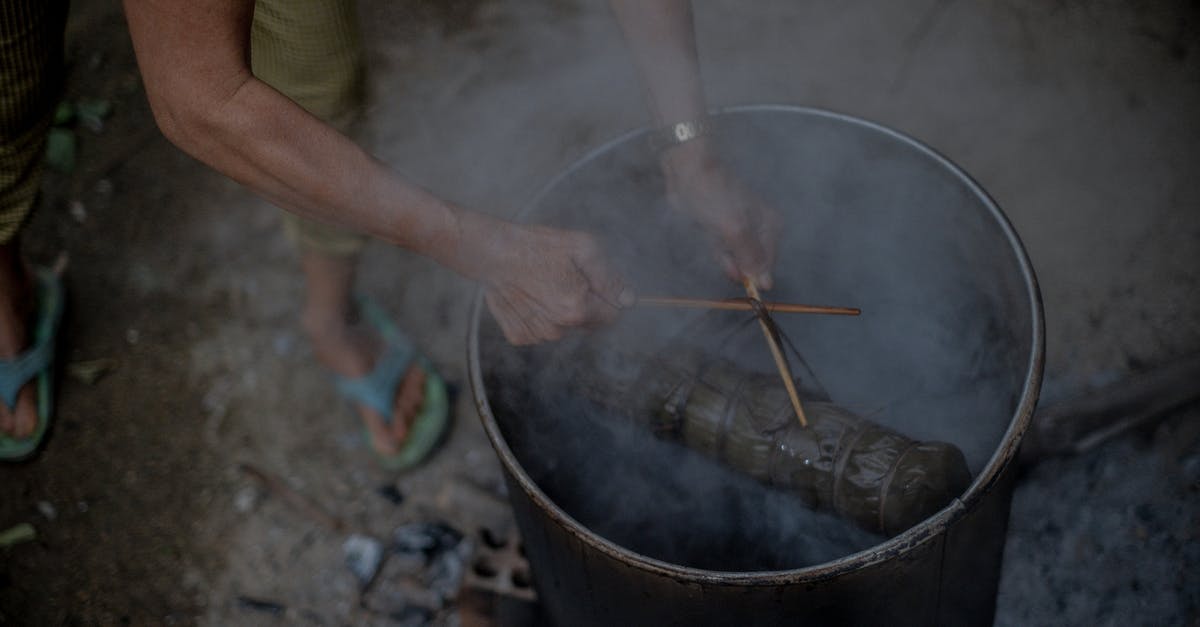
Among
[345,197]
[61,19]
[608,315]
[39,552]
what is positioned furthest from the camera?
[39,552]

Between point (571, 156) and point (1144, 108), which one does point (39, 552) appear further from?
point (1144, 108)

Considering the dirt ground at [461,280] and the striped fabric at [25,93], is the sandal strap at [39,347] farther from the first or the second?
the striped fabric at [25,93]

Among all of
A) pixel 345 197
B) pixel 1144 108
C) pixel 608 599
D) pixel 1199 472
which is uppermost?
pixel 1144 108

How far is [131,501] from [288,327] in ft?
2.91

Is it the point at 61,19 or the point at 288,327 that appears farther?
the point at 288,327

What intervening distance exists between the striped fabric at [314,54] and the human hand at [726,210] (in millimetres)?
1028

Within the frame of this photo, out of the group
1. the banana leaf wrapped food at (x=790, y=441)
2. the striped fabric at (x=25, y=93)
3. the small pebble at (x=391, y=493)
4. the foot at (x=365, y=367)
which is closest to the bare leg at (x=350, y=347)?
the foot at (x=365, y=367)

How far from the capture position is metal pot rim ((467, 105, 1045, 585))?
1.58 m

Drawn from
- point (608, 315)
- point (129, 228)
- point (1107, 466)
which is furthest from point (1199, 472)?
point (129, 228)

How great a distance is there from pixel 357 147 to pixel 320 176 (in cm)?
10

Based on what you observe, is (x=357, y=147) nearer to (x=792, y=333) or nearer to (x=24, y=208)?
(x=792, y=333)

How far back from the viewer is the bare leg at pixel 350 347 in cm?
325

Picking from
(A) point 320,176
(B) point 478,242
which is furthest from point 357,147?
(B) point 478,242

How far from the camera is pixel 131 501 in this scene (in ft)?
11.3
